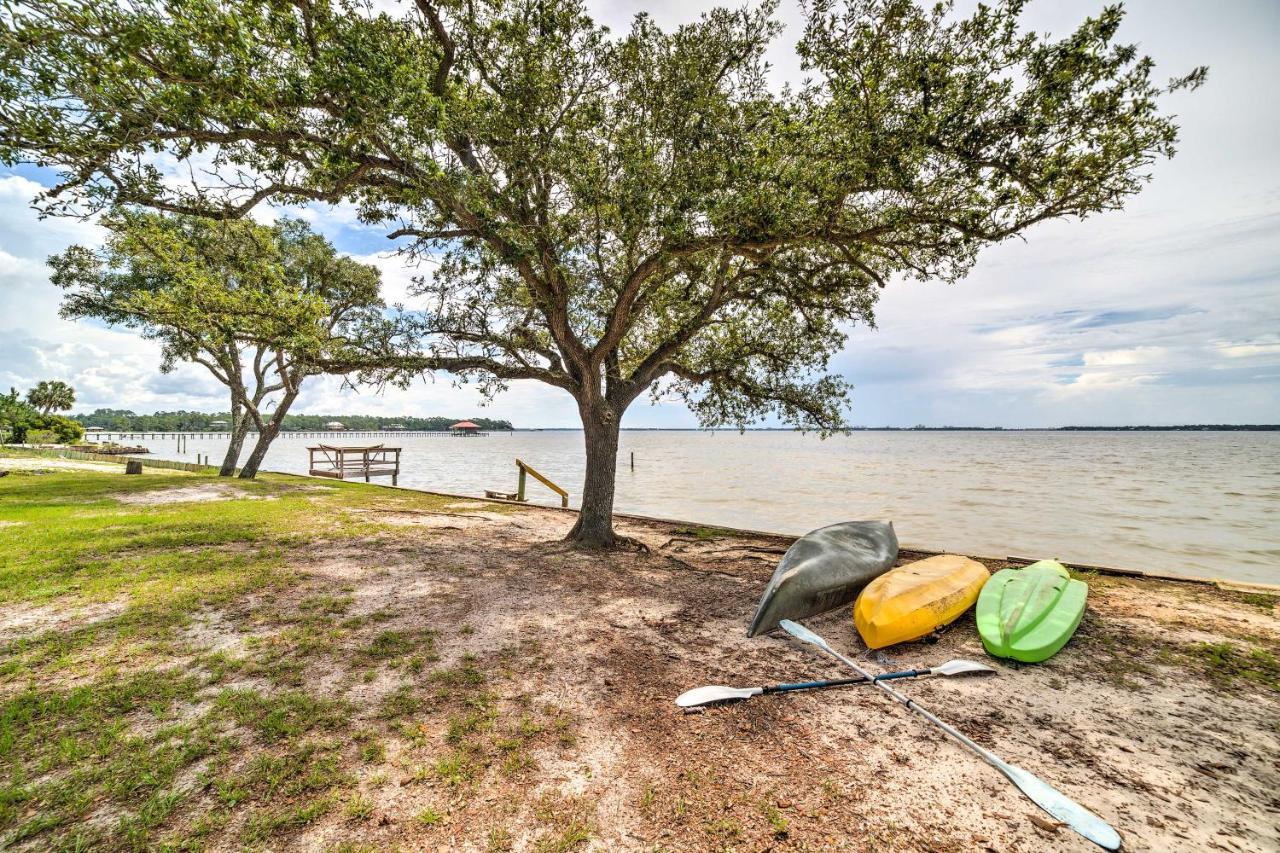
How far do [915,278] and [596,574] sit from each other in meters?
7.59

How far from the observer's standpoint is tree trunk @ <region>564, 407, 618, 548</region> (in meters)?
A: 9.18

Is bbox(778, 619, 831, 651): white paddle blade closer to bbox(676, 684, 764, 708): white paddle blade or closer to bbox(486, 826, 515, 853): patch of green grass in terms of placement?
bbox(676, 684, 764, 708): white paddle blade

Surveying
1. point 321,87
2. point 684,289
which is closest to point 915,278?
point 684,289

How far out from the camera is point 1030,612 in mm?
5207

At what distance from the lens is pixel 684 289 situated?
9805mm

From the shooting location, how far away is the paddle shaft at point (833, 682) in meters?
4.12

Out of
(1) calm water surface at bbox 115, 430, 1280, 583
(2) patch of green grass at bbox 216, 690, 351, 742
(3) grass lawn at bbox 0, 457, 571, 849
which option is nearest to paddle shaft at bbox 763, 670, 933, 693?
(3) grass lawn at bbox 0, 457, 571, 849

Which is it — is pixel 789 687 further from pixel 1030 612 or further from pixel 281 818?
pixel 281 818

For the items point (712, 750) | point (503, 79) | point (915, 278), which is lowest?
point (712, 750)

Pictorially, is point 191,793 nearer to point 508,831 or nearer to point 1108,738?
point 508,831

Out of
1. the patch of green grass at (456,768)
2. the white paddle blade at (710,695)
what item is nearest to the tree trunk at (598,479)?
the white paddle blade at (710,695)

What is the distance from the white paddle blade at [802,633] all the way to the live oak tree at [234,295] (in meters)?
7.86

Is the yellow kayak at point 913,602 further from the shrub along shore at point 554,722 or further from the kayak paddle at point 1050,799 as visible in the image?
the kayak paddle at point 1050,799

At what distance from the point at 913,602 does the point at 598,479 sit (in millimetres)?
5593
